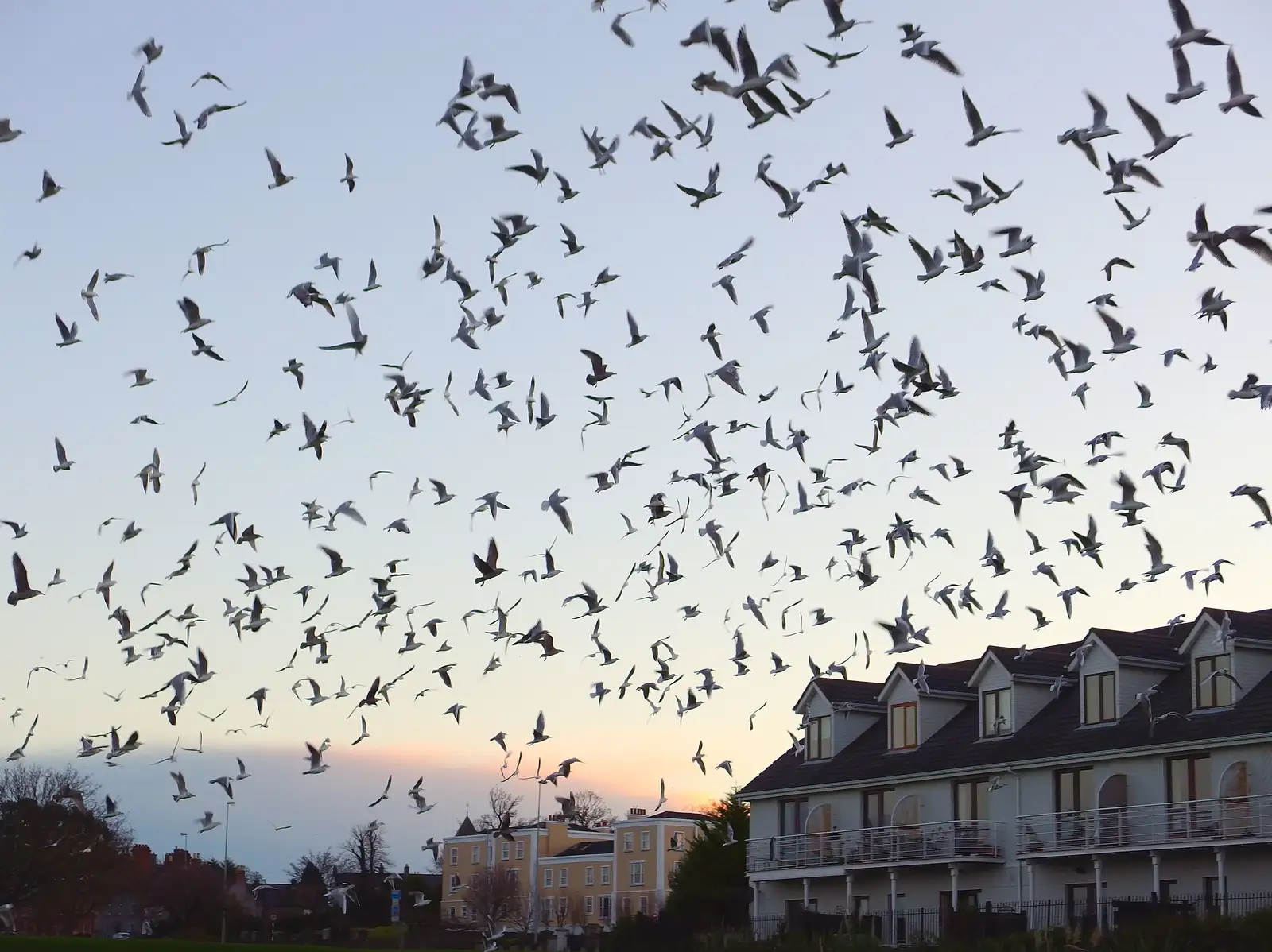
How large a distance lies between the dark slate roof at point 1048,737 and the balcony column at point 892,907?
2959mm

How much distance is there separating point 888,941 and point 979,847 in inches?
147

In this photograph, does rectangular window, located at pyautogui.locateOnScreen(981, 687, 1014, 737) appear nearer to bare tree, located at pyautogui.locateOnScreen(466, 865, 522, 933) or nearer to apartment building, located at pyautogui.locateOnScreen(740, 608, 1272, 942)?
apartment building, located at pyautogui.locateOnScreen(740, 608, 1272, 942)

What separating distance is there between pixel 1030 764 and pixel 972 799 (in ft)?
10.8

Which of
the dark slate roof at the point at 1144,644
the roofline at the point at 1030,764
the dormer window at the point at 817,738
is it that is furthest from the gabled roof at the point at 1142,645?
the dormer window at the point at 817,738

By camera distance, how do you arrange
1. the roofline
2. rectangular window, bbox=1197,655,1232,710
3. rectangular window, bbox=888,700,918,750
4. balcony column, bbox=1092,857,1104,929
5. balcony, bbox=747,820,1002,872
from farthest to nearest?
rectangular window, bbox=888,700,918,750, balcony, bbox=747,820,1002,872, balcony column, bbox=1092,857,1104,929, rectangular window, bbox=1197,655,1232,710, the roofline

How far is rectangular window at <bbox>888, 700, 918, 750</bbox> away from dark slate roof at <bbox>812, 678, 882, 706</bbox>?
332 cm

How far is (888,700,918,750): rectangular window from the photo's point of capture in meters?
54.0

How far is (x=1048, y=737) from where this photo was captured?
157 ft

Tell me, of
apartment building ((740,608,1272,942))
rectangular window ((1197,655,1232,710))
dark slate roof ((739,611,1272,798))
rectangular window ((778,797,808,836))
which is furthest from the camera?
rectangular window ((778,797,808,836))

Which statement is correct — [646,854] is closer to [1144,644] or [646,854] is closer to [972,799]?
[972,799]

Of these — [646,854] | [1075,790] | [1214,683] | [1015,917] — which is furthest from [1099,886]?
[646,854]

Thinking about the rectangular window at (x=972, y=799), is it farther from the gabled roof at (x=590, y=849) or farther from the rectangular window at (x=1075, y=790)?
the gabled roof at (x=590, y=849)

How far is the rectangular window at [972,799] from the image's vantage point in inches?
1959

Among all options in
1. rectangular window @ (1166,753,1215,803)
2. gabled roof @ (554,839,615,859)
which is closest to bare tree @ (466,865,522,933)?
gabled roof @ (554,839,615,859)
